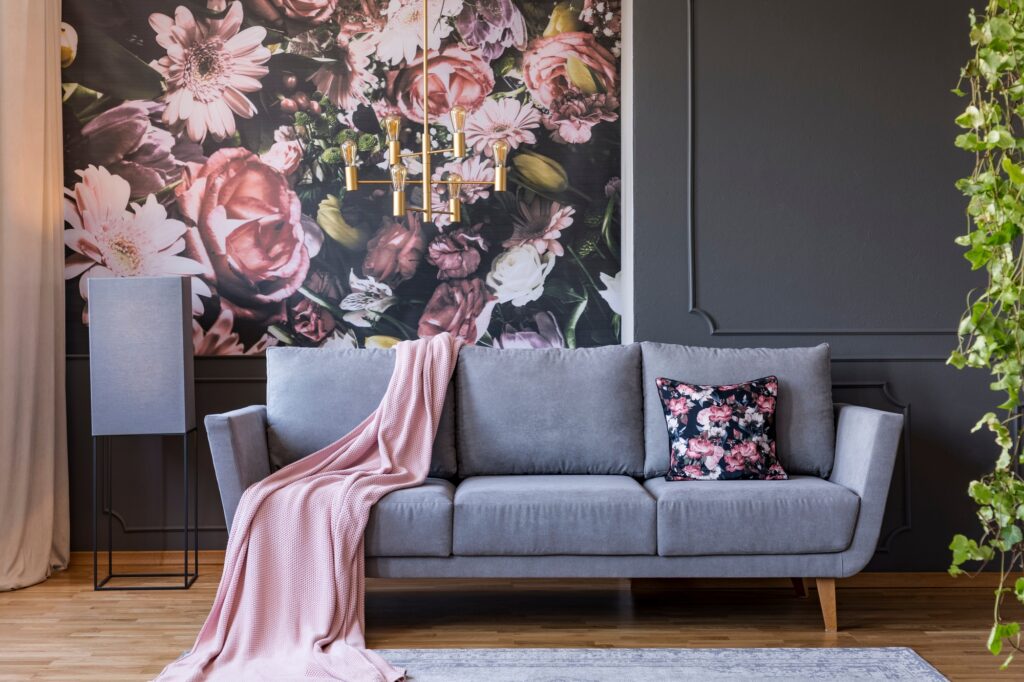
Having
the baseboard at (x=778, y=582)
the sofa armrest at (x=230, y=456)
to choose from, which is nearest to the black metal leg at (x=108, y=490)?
the sofa armrest at (x=230, y=456)

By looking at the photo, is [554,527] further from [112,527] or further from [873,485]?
[112,527]

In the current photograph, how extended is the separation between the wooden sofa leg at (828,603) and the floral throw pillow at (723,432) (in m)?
0.40

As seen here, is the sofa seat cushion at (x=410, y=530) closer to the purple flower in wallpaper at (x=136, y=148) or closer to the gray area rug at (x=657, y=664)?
the gray area rug at (x=657, y=664)

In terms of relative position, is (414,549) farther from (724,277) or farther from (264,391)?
(724,277)

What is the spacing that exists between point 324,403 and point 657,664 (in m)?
1.56

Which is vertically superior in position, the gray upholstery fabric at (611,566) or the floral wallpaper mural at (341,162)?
the floral wallpaper mural at (341,162)

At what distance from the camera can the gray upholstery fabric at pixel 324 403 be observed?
3361 mm

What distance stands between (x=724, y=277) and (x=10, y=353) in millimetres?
2910

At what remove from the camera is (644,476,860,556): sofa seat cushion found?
114 inches

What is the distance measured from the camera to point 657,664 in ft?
8.51

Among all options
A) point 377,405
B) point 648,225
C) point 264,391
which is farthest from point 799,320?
point 264,391

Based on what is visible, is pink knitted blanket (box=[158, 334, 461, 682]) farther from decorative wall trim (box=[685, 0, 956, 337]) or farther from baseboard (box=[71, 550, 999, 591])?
decorative wall trim (box=[685, 0, 956, 337])

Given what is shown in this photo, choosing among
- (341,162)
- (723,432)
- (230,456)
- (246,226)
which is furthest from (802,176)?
(230,456)

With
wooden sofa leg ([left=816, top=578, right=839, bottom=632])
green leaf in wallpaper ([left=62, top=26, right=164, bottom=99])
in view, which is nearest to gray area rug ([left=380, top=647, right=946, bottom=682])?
wooden sofa leg ([left=816, top=578, right=839, bottom=632])
